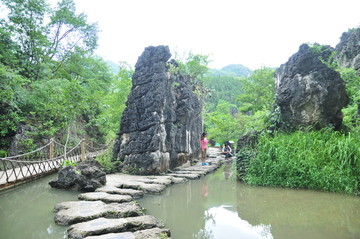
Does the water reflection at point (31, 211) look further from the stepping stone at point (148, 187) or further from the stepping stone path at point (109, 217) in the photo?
the stepping stone at point (148, 187)

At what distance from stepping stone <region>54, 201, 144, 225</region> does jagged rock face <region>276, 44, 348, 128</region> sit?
5098 mm

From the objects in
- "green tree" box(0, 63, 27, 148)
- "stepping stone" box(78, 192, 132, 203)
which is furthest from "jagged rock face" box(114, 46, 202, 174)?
"green tree" box(0, 63, 27, 148)

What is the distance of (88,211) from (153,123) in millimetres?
4409

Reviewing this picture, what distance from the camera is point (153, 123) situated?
313 inches

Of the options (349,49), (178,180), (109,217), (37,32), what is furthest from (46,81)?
(349,49)

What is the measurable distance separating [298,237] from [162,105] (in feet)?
19.7

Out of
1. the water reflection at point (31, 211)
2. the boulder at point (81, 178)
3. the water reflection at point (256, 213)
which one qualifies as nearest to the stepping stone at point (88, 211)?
the water reflection at point (31, 211)

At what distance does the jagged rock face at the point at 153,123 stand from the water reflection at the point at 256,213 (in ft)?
6.88

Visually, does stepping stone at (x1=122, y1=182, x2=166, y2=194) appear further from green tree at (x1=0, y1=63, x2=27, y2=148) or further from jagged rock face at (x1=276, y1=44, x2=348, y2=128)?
green tree at (x1=0, y1=63, x2=27, y2=148)

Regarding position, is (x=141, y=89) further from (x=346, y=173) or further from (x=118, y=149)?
(x=346, y=173)

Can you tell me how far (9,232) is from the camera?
125 inches

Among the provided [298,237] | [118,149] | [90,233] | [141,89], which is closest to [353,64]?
[141,89]

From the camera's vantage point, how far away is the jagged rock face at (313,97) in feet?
21.7

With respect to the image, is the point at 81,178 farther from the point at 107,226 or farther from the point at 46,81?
the point at 46,81
